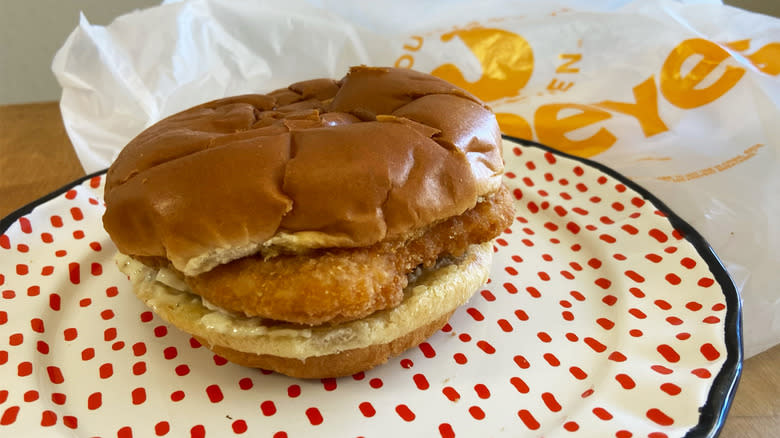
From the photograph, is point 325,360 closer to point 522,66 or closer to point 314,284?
point 314,284

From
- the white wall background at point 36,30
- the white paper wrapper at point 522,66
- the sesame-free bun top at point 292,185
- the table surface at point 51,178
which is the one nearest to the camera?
the sesame-free bun top at point 292,185

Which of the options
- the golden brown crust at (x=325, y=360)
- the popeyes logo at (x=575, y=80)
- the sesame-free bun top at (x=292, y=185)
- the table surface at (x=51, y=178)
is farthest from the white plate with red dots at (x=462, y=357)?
the popeyes logo at (x=575, y=80)

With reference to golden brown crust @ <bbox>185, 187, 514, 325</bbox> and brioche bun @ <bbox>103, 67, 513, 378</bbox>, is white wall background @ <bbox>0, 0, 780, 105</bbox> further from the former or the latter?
golden brown crust @ <bbox>185, 187, 514, 325</bbox>

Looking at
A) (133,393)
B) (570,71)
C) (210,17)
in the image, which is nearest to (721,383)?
(133,393)

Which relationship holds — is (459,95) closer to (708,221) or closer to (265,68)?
(708,221)

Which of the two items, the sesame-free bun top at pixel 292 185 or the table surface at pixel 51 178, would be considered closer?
the sesame-free bun top at pixel 292 185

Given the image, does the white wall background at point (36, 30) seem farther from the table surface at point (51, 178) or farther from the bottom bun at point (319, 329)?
the bottom bun at point (319, 329)

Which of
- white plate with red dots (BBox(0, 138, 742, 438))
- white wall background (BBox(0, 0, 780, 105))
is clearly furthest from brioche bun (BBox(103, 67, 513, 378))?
white wall background (BBox(0, 0, 780, 105))
